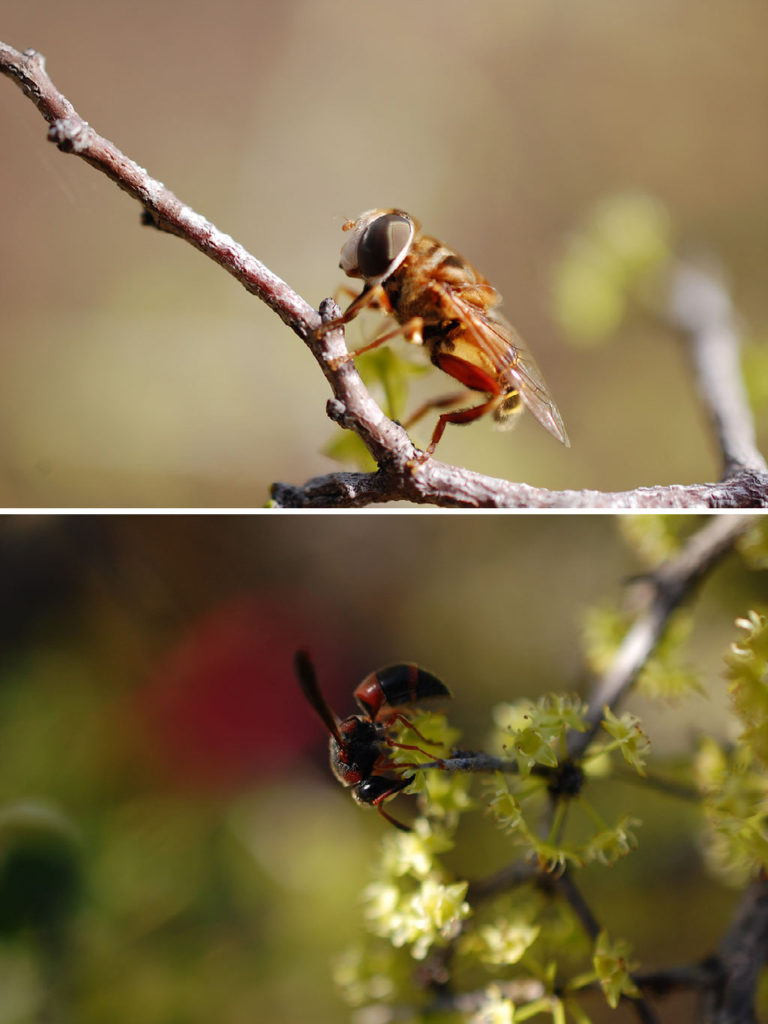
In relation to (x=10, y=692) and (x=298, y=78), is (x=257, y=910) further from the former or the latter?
(x=298, y=78)

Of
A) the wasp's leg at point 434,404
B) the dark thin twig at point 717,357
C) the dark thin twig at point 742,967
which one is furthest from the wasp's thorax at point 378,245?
the dark thin twig at point 742,967

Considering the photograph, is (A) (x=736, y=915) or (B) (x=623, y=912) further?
(B) (x=623, y=912)

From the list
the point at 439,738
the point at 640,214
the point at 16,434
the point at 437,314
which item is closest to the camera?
the point at 439,738

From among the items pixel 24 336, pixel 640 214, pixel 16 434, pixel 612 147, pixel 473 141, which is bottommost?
pixel 16 434

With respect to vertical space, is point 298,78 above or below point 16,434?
above

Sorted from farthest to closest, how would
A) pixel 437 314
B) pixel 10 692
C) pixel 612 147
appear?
pixel 612 147 → pixel 10 692 → pixel 437 314

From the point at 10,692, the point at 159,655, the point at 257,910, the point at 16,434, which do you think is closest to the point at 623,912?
the point at 257,910

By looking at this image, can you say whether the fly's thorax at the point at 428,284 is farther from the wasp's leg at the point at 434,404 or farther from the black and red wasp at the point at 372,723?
the black and red wasp at the point at 372,723

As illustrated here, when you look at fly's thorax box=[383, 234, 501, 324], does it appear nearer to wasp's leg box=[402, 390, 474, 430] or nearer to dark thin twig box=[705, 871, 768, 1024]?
Answer: wasp's leg box=[402, 390, 474, 430]
